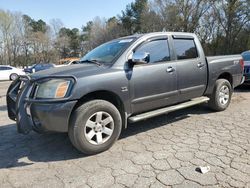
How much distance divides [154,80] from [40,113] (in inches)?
78.2

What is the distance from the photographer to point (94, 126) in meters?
3.77

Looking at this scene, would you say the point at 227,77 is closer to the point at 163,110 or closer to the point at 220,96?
the point at 220,96

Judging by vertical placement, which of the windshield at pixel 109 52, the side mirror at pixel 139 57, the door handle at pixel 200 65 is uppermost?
the windshield at pixel 109 52

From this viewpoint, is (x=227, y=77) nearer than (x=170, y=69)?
No

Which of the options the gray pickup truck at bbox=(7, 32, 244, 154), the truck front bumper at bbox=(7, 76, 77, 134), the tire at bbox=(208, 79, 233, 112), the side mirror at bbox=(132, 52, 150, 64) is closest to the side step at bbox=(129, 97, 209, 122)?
the gray pickup truck at bbox=(7, 32, 244, 154)

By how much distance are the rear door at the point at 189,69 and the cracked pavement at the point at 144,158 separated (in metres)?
0.66

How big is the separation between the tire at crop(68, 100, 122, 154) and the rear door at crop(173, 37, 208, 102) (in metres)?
1.63

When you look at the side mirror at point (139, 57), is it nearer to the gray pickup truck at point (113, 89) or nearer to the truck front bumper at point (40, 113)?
the gray pickup truck at point (113, 89)

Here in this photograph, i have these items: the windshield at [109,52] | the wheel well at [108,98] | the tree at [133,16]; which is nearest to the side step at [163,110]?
the wheel well at [108,98]

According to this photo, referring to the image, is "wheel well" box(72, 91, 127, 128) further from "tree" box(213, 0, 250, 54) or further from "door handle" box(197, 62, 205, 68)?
"tree" box(213, 0, 250, 54)

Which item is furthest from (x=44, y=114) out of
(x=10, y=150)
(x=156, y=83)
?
(x=156, y=83)

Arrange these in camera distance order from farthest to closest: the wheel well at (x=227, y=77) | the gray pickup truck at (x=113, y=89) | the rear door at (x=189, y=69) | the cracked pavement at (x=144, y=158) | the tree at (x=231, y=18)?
the tree at (x=231, y=18) < the wheel well at (x=227, y=77) < the rear door at (x=189, y=69) < the gray pickup truck at (x=113, y=89) < the cracked pavement at (x=144, y=158)

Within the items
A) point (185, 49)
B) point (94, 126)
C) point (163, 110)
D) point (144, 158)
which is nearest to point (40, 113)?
point (94, 126)

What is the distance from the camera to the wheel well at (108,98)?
3787mm
